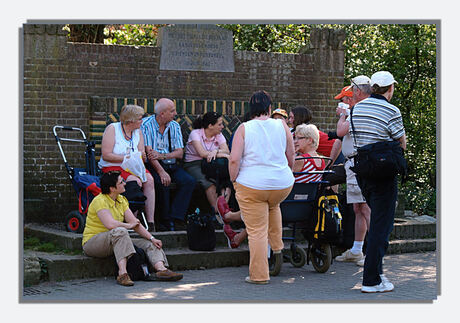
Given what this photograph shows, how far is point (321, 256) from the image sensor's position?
27.1 feet

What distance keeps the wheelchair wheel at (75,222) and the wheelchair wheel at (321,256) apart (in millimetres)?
2643

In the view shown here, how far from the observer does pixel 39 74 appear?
397 inches

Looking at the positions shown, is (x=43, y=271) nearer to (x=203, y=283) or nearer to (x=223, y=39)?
(x=203, y=283)

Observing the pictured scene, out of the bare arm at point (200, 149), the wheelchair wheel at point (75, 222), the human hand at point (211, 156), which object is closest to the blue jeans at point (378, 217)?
the human hand at point (211, 156)

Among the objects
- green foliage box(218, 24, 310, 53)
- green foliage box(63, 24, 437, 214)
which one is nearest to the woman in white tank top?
green foliage box(63, 24, 437, 214)

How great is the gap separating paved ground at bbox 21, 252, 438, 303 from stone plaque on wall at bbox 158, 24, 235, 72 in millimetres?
3458

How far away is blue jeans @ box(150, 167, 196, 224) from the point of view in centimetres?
950

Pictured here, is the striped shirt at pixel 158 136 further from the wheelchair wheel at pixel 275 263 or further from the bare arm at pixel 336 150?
the wheelchair wheel at pixel 275 263

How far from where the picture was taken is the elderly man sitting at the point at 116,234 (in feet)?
24.8

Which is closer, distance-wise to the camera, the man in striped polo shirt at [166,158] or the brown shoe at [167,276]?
the brown shoe at [167,276]

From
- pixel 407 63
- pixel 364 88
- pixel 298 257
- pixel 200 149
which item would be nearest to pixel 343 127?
pixel 364 88

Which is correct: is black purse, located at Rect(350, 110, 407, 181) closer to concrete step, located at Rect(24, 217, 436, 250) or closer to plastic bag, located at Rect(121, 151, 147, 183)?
concrete step, located at Rect(24, 217, 436, 250)

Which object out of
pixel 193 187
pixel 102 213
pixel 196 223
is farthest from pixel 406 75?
pixel 102 213

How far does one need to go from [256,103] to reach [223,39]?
3.52 meters
